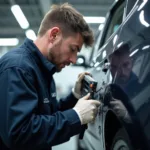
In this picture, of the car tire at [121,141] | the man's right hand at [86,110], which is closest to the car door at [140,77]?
the car tire at [121,141]

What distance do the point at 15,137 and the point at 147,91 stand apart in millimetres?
600

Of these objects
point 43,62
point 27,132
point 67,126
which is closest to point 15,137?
point 27,132

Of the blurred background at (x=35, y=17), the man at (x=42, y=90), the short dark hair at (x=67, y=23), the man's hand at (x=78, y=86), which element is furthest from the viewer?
the blurred background at (x=35, y=17)

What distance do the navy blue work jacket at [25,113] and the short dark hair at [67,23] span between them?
0.72 feet

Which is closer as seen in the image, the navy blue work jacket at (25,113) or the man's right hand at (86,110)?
the navy blue work jacket at (25,113)

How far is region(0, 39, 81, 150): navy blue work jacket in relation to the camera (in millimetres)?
1229

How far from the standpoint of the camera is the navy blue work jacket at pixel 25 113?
1229 mm

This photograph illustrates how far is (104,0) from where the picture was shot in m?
8.36

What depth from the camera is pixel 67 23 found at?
153 cm

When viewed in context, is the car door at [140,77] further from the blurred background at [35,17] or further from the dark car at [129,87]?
the blurred background at [35,17]

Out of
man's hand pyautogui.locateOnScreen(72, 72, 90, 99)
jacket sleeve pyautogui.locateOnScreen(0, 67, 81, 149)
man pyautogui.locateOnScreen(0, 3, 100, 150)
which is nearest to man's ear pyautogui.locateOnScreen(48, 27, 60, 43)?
man pyautogui.locateOnScreen(0, 3, 100, 150)

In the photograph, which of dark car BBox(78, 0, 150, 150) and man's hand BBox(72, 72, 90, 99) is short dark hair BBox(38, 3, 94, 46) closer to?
dark car BBox(78, 0, 150, 150)

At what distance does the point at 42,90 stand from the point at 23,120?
25 centimetres

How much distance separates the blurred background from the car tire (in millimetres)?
4912
